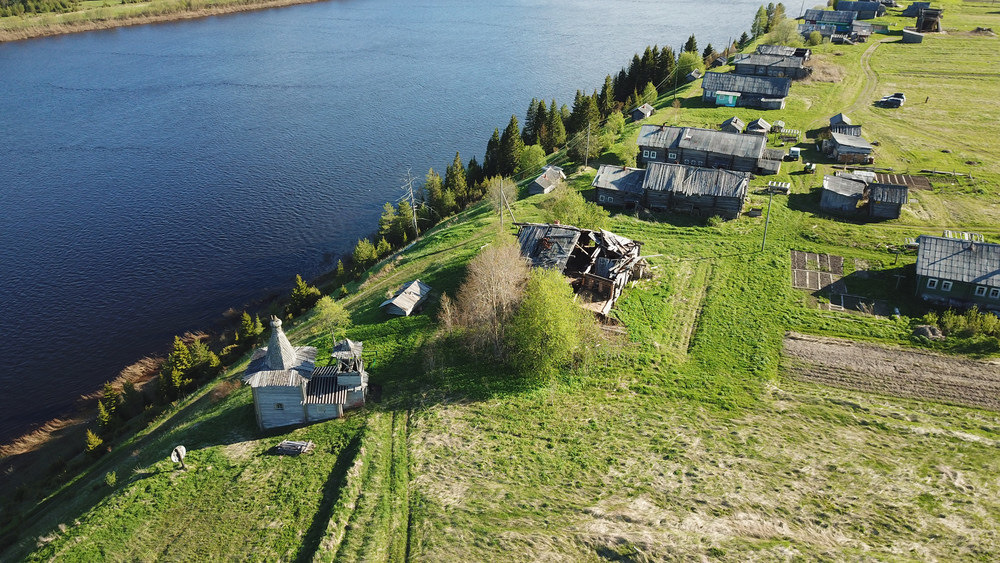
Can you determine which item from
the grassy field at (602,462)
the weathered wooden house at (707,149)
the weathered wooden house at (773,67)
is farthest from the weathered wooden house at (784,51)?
the grassy field at (602,462)

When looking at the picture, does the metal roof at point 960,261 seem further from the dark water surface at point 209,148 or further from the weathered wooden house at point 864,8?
the weathered wooden house at point 864,8

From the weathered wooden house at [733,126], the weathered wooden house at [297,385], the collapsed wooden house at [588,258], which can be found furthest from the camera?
the weathered wooden house at [733,126]

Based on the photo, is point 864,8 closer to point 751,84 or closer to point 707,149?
point 751,84

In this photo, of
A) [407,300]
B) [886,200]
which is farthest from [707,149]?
[407,300]

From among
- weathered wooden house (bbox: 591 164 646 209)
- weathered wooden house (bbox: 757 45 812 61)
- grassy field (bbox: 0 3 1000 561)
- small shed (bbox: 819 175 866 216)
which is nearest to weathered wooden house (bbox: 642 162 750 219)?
weathered wooden house (bbox: 591 164 646 209)

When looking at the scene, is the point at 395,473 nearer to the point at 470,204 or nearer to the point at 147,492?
the point at 147,492

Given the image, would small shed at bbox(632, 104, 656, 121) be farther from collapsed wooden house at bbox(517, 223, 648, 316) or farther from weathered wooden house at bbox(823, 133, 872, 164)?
collapsed wooden house at bbox(517, 223, 648, 316)

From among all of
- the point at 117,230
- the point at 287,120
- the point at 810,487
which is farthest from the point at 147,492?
the point at 287,120
